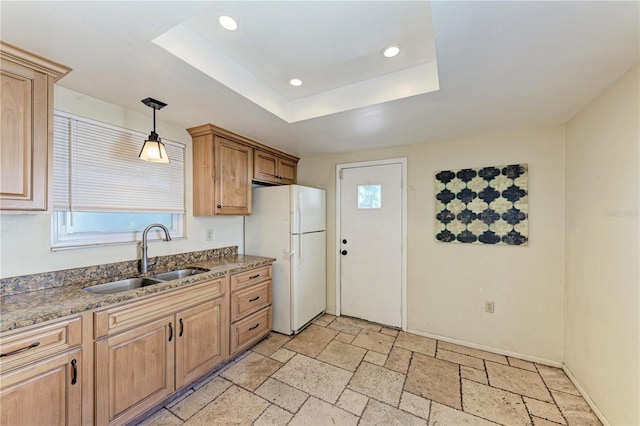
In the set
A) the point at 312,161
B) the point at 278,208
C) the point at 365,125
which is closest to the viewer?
the point at 365,125

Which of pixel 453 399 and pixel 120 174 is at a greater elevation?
pixel 120 174

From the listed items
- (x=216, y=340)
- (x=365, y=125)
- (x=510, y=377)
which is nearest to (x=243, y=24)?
(x=365, y=125)

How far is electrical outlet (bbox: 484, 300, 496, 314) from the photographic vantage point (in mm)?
2599

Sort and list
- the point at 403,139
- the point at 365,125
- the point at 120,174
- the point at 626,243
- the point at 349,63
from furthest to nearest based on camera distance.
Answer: the point at 403,139 → the point at 365,125 → the point at 120,174 → the point at 349,63 → the point at 626,243

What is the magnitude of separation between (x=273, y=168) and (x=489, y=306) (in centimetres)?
280

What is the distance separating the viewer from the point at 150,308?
1699 mm

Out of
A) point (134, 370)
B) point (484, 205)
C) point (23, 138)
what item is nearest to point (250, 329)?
point (134, 370)

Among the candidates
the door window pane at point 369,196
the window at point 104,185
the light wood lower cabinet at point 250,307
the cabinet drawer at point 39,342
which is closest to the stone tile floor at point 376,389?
the light wood lower cabinet at point 250,307

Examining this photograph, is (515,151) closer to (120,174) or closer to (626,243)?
(626,243)

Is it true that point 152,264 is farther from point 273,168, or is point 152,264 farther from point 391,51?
point 391,51

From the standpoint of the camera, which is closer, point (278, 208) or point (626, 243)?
point (626, 243)

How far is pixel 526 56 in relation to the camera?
136cm

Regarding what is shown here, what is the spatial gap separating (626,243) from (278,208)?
2.73 meters

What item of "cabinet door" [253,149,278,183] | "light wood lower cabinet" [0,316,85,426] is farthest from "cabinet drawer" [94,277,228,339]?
"cabinet door" [253,149,278,183]
